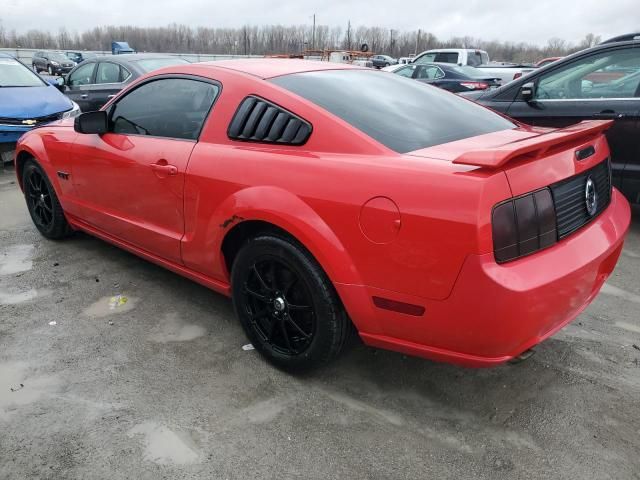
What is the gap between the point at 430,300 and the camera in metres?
1.92

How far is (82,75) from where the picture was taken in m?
9.64

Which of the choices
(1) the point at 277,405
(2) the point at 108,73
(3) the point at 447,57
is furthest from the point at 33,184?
(3) the point at 447,57

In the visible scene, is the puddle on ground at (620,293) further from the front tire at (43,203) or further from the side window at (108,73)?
the side window at (108,73)

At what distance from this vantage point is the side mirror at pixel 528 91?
483 cm

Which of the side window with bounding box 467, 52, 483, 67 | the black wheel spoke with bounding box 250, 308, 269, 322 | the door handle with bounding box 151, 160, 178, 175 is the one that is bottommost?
the black wheel spoke with bounding box 250, 308, 269, 322

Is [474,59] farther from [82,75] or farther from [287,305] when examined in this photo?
[287,305]

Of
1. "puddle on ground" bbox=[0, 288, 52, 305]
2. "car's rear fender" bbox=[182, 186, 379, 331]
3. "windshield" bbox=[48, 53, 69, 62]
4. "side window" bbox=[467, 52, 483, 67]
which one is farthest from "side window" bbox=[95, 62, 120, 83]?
"windshield" bbox=[48, 53, 69, 62]

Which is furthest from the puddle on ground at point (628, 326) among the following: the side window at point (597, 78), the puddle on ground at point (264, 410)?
the side window at point (597, 78)

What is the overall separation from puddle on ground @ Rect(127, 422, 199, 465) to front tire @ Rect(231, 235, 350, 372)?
614 millimetres

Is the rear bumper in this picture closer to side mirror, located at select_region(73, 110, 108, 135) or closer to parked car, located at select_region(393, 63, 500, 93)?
side mirror, located at select_region(73, 110, 108, 135)

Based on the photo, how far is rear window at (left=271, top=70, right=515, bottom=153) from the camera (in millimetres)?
2295

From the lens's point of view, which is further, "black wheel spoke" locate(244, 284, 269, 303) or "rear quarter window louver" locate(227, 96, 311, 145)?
"black wheel spoke" locate(244, 284, 269, 303)

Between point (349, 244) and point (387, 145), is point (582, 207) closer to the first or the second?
point (387, 145)

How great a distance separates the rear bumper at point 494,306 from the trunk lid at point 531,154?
0.27m
